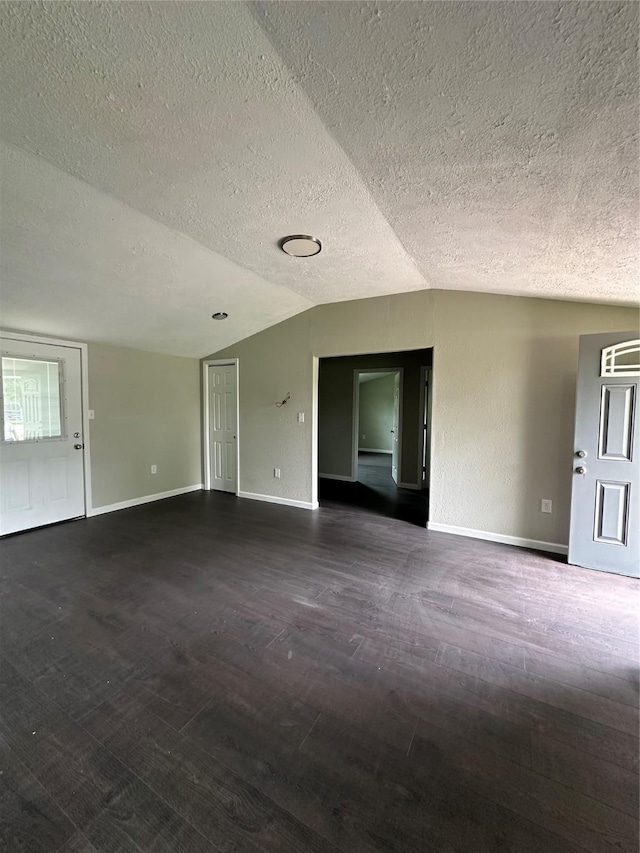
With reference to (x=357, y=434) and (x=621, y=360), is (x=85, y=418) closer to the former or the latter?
(x=357, y=434)

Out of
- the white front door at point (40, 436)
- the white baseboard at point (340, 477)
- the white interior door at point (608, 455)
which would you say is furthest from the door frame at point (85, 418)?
the white interior door at point (608, 455)

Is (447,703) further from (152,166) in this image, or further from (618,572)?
(152,166)

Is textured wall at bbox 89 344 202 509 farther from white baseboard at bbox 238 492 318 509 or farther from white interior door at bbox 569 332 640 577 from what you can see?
white interior door at bbox 569 332 640 577

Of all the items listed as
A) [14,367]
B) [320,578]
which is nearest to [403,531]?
[320,578]

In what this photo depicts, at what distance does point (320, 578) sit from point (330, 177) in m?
2.65

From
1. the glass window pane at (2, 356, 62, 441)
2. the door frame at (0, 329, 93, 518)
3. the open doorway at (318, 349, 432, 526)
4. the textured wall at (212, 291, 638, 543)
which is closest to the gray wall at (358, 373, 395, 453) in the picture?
the open doorway at (318, 349, 432, 526)

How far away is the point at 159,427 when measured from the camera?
4879 millimetres

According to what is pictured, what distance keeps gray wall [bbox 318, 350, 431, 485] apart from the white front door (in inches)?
152

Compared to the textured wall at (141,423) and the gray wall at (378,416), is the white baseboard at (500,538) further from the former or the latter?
the gray wall at (378,416)

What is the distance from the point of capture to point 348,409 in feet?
20.2

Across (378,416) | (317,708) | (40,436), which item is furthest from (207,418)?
(378,416)

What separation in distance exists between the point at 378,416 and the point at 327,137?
9042mm

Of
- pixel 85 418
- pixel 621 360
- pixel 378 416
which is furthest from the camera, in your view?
pixel 378 416

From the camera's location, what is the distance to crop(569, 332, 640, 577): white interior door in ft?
8.46
